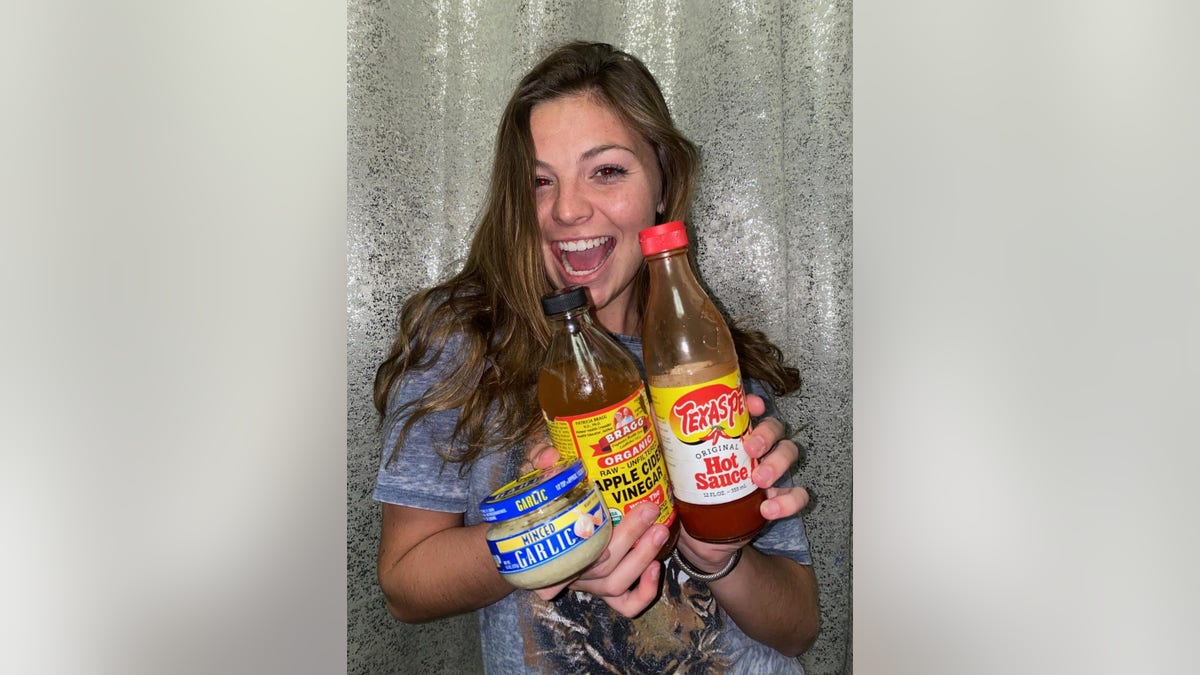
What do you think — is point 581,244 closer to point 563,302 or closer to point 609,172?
point 609,172

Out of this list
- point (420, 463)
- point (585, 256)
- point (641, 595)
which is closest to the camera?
point (641, 595)

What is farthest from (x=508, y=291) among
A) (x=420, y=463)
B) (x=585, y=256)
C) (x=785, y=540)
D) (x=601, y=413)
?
(x=785, y=540)

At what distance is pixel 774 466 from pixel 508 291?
0.42 m

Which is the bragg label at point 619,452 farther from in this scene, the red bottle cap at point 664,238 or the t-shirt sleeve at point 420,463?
the t-shirt sleeve at point 420,463

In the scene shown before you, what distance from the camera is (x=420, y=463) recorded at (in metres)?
0.78

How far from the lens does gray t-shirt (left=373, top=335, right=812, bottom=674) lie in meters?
0.78

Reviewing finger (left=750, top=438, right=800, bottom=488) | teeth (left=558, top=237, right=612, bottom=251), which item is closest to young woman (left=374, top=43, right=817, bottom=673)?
teeth (left=558, top=237, right=612, bottom=251)

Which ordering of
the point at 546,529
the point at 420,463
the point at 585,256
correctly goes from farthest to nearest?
the point at 585,256 < the point at 420,463 < the point at 546,529

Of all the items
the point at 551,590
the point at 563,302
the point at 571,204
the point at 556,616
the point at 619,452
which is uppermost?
the point at 571,204

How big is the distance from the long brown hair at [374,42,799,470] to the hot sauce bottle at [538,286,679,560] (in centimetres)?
22
